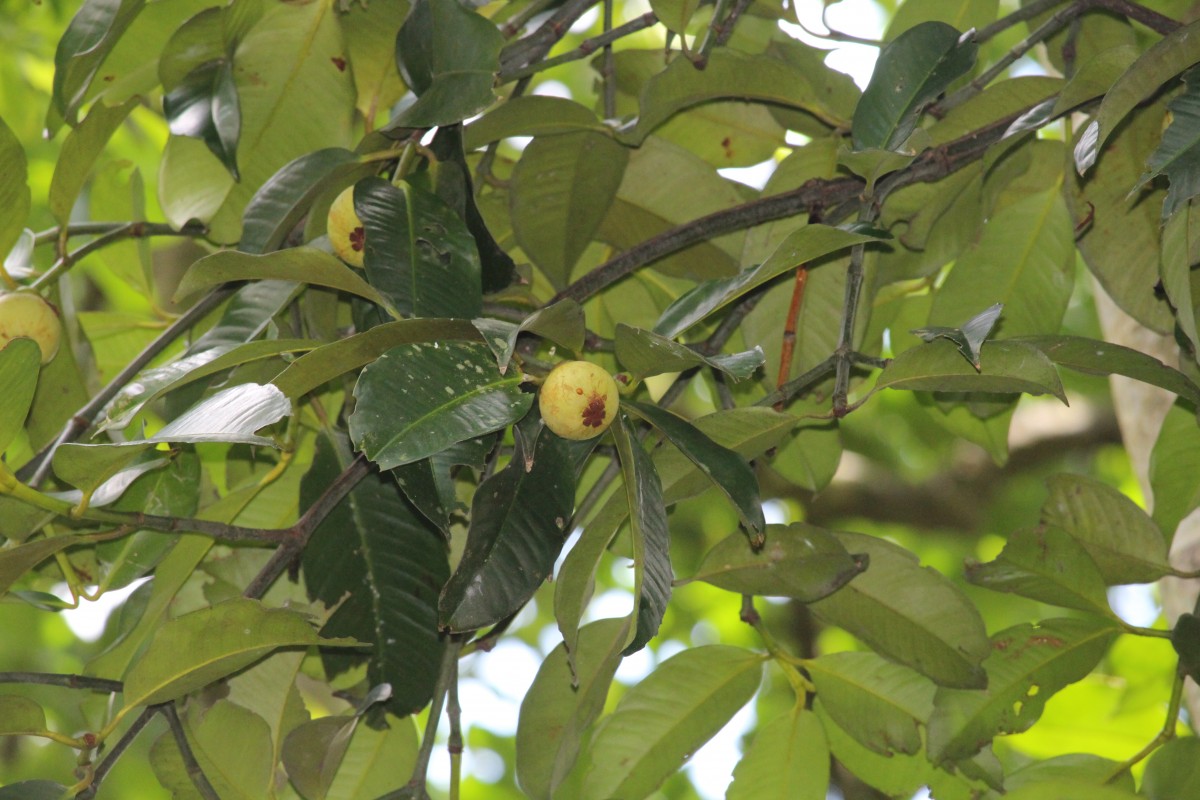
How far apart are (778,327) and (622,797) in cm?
47

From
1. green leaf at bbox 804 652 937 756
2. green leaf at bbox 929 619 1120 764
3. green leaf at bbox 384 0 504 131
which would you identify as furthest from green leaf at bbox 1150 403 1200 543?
green leaf at bbox 384 0 504 131

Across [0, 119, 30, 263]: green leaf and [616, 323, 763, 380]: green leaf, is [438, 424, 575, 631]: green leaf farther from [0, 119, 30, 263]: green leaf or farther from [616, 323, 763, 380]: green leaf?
[0, 119, 30, 263]: green leaf

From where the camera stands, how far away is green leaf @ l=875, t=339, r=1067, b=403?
0.74 metres

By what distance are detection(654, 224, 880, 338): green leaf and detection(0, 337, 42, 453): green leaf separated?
434 mm

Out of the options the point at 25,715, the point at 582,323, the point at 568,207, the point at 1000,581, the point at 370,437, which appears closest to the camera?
the point at 370,437

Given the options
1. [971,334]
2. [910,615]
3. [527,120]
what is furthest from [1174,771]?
[527,120]

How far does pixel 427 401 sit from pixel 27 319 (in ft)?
1.87

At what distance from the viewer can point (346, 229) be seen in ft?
2.99

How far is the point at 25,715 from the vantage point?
0.84 metres

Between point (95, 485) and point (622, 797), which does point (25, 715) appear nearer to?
point (95, 485)

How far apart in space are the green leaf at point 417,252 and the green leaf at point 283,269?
0.04 metres

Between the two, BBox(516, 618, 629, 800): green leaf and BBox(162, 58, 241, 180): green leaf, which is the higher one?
BBox(162, 58, 241, 180): green leaf

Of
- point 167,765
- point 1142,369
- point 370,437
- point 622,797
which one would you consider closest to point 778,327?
point 1142,369

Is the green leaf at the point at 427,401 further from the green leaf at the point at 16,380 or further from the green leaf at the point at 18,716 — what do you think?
the green leaf at the point at 18,716
